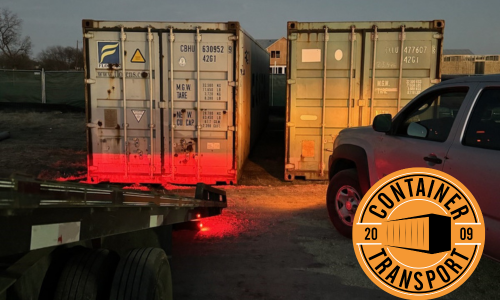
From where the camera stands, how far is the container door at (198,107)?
8930 mm

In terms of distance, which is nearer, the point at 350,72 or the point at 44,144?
the point at 350,72

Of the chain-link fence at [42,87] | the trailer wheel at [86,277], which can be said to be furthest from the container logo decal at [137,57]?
the chain-link fence at [42,87]

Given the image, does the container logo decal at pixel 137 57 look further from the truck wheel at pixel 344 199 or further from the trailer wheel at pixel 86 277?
the trailer wheel at pixel 86 277

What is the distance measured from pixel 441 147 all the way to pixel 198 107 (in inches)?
217

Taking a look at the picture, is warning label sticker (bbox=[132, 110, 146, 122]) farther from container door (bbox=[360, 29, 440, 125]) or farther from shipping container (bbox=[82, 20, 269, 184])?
container door (bbox=[360, 29, 440, 125])

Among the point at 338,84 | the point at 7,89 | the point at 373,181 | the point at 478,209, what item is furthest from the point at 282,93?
the point at 478,209

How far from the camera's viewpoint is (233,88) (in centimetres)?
905

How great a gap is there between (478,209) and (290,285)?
1963mm

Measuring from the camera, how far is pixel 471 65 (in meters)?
42.1

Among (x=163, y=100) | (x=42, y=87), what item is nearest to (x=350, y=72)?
(x=163, y=100)

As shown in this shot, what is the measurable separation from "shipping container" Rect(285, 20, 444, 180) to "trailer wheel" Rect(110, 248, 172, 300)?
6469mm

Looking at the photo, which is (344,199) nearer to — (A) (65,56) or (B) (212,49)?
(B) (212,49)

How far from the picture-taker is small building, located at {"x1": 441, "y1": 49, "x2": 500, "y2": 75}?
39781 millimetres

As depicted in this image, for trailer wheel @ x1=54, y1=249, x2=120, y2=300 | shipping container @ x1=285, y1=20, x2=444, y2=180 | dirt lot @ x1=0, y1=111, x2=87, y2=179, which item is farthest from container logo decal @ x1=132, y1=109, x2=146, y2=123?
trailer wheel @ x1=54, y1=249, x2=120, y2=300
